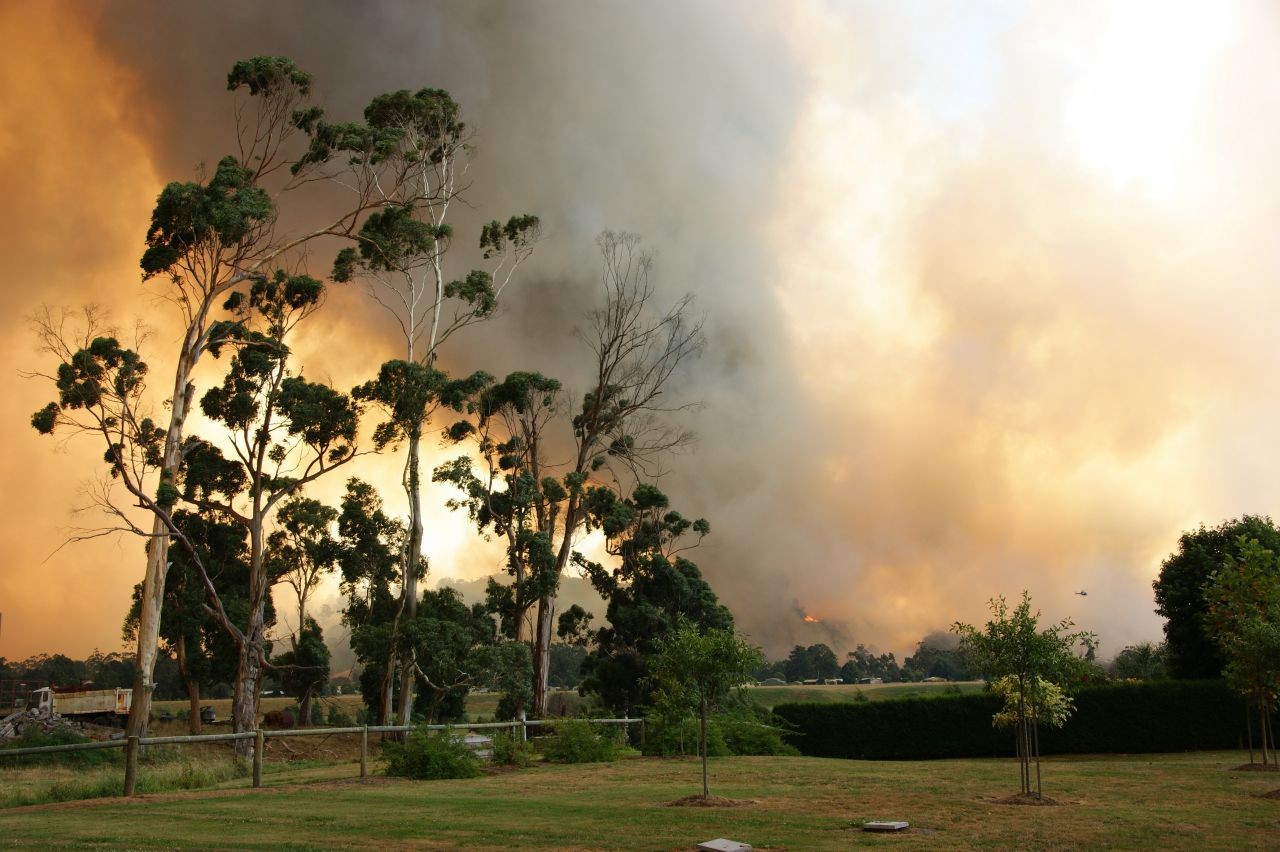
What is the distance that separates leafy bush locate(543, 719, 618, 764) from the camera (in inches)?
1186

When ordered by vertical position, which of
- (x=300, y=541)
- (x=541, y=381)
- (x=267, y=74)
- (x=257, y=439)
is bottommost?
(x=300, y=541)

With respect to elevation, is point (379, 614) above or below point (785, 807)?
above

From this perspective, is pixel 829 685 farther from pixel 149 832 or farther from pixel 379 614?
pixel 149 832

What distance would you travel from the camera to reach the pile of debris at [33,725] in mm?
42469

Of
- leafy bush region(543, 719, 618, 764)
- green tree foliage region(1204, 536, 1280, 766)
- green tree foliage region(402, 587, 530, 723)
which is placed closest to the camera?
green tree foliage region(1204, 536, 1280, 766)

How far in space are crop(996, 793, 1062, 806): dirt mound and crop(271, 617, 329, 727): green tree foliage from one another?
4185 centimetres

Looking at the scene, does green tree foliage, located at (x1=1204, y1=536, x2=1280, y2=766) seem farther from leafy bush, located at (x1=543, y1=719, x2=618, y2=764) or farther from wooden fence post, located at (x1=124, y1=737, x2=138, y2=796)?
wooden fence post, located at (x1=124, y1=737, x2=138, y2=796)

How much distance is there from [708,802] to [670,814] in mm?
1535

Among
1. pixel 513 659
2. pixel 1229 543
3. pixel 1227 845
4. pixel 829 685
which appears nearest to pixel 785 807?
pixel 1227 845

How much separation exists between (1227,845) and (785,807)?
703cm

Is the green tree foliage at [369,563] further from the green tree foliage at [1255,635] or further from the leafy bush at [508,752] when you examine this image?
the green tree foliage at [1255,635]

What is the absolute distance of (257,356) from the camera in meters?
43.5

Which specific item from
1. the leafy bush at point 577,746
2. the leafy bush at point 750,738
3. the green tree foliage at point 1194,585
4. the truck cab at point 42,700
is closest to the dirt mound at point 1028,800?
the leafy bush at point 577,746

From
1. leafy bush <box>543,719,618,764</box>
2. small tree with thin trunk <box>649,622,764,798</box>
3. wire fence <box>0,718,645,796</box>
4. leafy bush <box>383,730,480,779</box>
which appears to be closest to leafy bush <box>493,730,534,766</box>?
wire fence <box>0,718,645,796</box>
